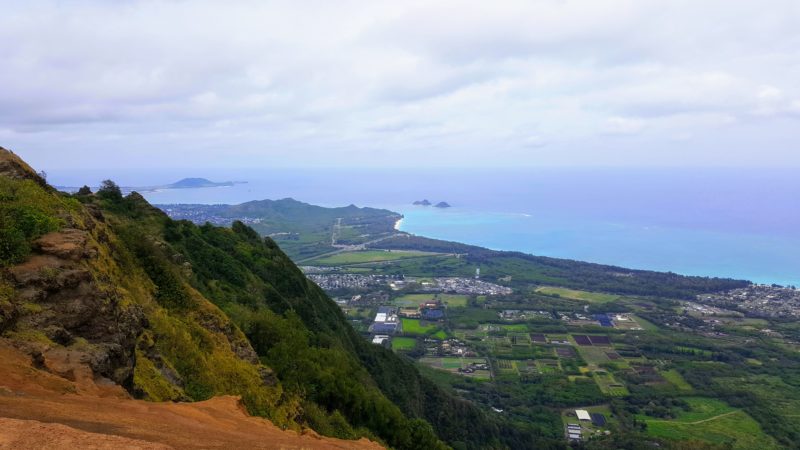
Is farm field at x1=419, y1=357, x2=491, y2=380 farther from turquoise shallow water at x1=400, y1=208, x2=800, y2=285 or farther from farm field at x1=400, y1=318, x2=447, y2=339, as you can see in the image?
turquoise shallow water at x1=400, y1=208, x2=800, y2=285

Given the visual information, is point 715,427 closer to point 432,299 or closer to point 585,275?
point 432,299

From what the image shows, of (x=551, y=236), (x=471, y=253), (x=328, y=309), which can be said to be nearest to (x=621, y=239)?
(x=551, y=236)

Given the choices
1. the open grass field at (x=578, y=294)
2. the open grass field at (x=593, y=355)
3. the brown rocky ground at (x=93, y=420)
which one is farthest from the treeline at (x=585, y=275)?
the brown rocky ground at (x=93, y=420)

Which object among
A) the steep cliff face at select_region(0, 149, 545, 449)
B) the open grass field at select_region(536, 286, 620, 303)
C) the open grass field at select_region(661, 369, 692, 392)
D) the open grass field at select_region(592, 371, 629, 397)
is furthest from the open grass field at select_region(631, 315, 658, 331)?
the steep cliff face at select_region(0, 149, 545, 449)

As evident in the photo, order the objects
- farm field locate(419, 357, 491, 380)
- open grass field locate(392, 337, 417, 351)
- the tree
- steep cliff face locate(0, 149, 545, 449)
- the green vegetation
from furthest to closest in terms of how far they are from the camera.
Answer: open grass field locate(392, 337, 417, 351), farm field locate(419, 357, 491, 380), the tree, the green vegetation, steep cliff face locate(0, 149, 545, 449)

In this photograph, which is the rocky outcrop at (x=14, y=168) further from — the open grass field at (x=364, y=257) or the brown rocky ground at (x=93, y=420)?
the open grass field at (x=364, y=257)

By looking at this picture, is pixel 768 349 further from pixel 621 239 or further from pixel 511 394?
pixel 621 239
